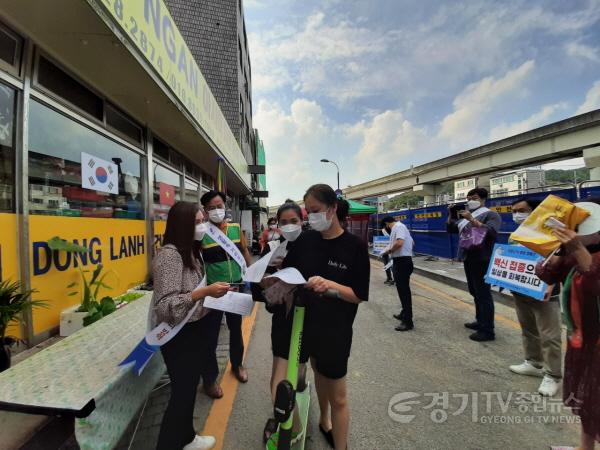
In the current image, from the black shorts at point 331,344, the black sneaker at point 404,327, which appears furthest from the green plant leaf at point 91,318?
the black sneaker at point 404,327

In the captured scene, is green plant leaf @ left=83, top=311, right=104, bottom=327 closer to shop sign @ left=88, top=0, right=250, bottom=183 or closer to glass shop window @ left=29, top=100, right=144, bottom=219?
glass shop window @ left=29, top=100, right=144, bottom=219

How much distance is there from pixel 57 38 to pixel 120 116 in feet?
6.80

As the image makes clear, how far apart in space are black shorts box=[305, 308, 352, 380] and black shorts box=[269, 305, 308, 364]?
11 cm

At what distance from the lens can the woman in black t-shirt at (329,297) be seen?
1.87m

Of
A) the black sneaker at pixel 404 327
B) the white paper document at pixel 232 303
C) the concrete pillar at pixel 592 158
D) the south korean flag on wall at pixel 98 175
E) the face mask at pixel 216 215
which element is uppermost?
the concrete pillar at pixel 592 158

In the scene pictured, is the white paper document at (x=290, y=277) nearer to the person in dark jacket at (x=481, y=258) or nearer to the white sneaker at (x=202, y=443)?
the white sneaker at (x=202, y=443)

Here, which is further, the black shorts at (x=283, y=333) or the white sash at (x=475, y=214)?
the white sash at (x=475, y=214)

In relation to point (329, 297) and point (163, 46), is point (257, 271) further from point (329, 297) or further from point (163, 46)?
point (163, 46)

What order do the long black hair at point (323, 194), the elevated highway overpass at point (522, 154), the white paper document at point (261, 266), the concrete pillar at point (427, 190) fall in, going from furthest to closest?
the concrete pillar at point (427, 190)
the elevated highway overpass at point (522, 154)
the long black hair at point (323, 194)
the white paper document at point (261, 266)

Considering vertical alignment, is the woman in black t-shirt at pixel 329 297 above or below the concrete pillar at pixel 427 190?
below

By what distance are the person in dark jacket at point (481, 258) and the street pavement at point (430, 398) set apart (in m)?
0.22

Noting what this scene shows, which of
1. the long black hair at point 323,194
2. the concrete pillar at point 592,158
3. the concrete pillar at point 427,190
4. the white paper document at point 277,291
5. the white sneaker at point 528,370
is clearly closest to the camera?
the white paper document at point 277,291

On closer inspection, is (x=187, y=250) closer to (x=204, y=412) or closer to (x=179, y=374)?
(x=179, y=374)

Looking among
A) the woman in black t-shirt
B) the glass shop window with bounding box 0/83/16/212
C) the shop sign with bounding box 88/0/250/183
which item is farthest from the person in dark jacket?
the glass shop window with bounding box 0/83/16/212
